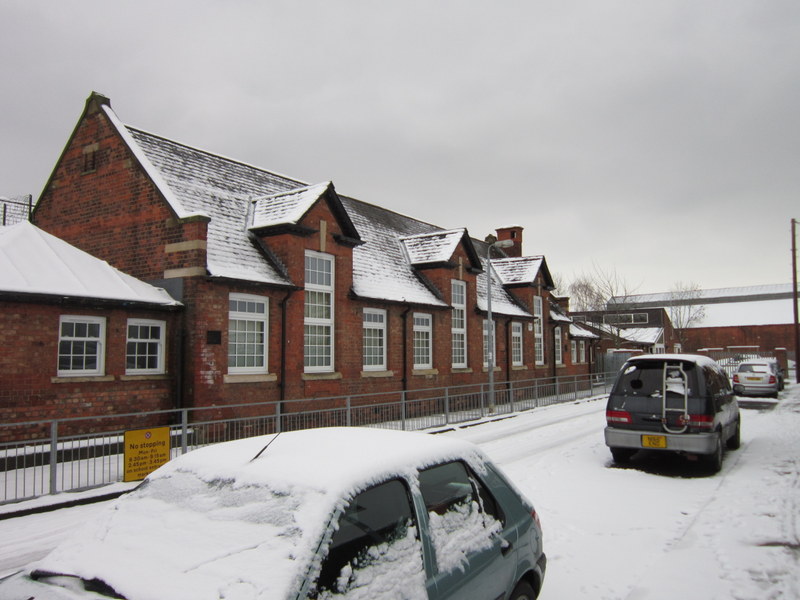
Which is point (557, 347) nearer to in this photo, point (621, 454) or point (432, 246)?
point (432, 246)

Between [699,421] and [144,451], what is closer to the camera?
[699,421]

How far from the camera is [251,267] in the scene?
51.5ft

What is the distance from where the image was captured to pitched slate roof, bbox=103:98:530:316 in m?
15.7

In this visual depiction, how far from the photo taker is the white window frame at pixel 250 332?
49.3 feet

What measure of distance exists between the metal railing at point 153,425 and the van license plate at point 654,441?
276 inches

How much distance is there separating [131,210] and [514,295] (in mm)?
20513

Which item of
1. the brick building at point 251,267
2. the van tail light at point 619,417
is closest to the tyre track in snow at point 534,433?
the van tail light at point 619,417

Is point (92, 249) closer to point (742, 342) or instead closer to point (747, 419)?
point (747, 419)

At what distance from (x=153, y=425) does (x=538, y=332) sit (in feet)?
75.3

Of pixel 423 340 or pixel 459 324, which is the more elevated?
pixel 459 324

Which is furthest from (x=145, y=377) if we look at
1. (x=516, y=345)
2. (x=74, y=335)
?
(x=516, y=345)

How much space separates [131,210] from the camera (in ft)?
52.4

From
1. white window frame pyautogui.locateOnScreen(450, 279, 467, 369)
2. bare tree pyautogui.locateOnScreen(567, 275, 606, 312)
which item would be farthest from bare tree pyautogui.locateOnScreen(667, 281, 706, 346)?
white window frame pyautogui.locateOnScreen(450, 279, 467, 369)

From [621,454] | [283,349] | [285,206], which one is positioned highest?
[285,206]
